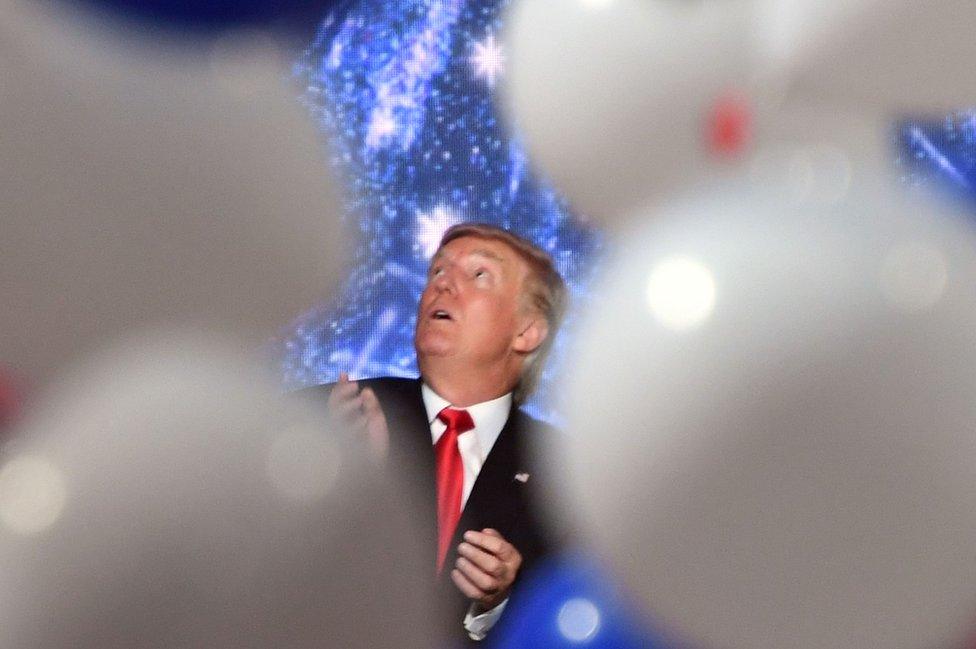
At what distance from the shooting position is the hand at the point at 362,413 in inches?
38.6

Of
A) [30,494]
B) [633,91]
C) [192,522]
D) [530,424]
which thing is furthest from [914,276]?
[30,494]

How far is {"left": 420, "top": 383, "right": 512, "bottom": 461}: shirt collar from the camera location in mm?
1001

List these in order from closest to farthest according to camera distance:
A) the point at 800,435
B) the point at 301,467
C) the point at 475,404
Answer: the point at 800,435, the point at 301,467, the point at 475,404

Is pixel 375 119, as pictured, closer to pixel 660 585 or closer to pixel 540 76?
pixel 540 76

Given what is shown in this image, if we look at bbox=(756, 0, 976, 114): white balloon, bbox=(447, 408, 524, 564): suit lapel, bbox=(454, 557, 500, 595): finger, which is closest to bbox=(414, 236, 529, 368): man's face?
bbox=(447, 408, 524, 564): suit lapel

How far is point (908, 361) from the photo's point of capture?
0.79 metres

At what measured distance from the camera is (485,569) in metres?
0.96

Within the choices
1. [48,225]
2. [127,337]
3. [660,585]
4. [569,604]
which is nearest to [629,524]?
[660,585]

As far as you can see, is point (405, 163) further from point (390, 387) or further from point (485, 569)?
point (485, 569)

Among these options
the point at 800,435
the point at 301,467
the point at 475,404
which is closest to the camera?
the point at 800,435

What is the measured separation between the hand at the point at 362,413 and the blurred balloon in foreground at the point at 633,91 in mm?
313

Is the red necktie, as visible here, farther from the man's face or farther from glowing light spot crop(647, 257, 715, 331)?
glowing light spot crop(647, 257, 715, 331)

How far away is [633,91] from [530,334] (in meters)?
0.27

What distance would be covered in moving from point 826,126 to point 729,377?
299 mm
